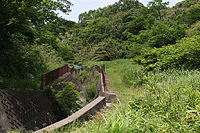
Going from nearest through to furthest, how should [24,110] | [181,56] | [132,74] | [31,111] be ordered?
[24,110], [31,111], [181,56], [132,74]

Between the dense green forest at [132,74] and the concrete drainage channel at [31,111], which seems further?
the concrete drainage channel at [31,111]

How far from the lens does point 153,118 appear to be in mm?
3283

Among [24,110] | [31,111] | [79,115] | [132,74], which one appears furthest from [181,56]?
[24,110]

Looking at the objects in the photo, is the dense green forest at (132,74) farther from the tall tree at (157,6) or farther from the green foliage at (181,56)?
the tall tree at (157,6)

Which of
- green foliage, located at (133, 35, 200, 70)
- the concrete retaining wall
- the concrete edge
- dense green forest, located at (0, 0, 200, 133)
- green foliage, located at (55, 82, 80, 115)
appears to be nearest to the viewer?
dense green forest, located at (0, 0, 200, 133)

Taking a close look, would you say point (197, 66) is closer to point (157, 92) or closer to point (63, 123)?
point (157, 92)

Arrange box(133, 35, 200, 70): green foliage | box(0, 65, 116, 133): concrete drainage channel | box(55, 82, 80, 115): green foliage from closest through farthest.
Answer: box(0, 65, 116, 133): concrete drainage channel
box(133, 35, 200, 70): green foliage
box(55, 82, 80, 115): green foliage

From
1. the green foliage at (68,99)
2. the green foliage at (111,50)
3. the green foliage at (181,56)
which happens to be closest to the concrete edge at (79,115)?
the green foliage at (68,99)

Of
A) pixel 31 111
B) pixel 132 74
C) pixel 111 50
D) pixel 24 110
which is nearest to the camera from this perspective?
pixel 24 110

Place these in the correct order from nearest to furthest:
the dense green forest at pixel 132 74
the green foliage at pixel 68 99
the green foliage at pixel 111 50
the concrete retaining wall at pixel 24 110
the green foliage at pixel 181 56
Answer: the dense green forest at pixel 132 74, the concrete retaining wall at pixel 24 110, the green foliage at pixel 181 56, the green foliage at pixel 68 99, the green foliage at pixel 111 50

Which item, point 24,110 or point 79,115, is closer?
point 79,115

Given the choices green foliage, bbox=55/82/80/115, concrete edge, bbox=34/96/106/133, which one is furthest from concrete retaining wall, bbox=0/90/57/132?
concrete edge, bbox=34/96/106/133

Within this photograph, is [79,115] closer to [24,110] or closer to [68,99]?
[24,110]

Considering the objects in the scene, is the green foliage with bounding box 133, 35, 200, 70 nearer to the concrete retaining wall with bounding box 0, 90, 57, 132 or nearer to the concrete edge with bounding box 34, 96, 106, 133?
the concrete edge with bounding box 34, 96, 106, 133
